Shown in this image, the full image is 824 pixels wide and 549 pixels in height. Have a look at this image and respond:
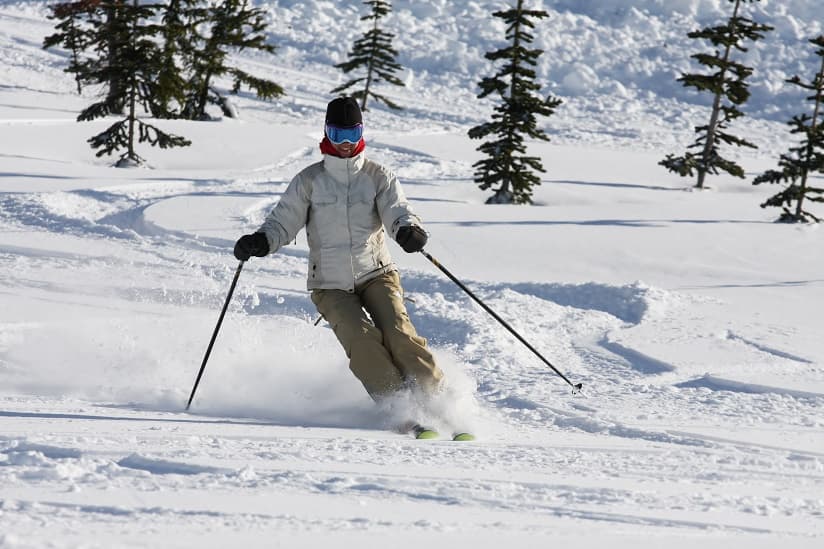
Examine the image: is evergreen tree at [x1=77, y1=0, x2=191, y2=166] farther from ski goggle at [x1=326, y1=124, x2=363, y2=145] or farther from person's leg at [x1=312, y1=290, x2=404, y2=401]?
person's leg at [x1=312, y1=290, x2=404, y2=401]

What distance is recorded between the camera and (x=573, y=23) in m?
44.6

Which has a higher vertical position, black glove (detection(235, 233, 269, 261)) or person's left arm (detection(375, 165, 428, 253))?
person's left arm (detection(375, 165, 428, 253))

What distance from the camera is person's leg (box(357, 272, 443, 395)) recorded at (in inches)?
194

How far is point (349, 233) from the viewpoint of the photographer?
206 inches

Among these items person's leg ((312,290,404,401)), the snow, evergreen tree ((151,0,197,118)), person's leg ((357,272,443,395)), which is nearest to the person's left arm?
person's leg ((357,272,443,395))

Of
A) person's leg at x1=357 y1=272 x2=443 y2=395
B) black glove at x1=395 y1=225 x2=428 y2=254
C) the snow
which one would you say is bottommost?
the snow

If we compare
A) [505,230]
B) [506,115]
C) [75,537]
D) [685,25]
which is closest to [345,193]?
[75,537]

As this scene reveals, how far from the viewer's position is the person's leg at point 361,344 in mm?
4914

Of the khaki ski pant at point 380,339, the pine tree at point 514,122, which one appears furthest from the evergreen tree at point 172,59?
the khaki ski pant at point 380,339

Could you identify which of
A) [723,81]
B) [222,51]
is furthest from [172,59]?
[723,81]

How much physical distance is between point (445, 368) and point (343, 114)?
5.49 ft

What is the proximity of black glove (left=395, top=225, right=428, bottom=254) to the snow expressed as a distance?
813 mm

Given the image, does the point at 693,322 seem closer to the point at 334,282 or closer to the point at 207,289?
the point at 334,282

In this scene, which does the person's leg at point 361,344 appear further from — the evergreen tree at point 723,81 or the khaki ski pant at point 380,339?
the evergreen tree at point 723,81
